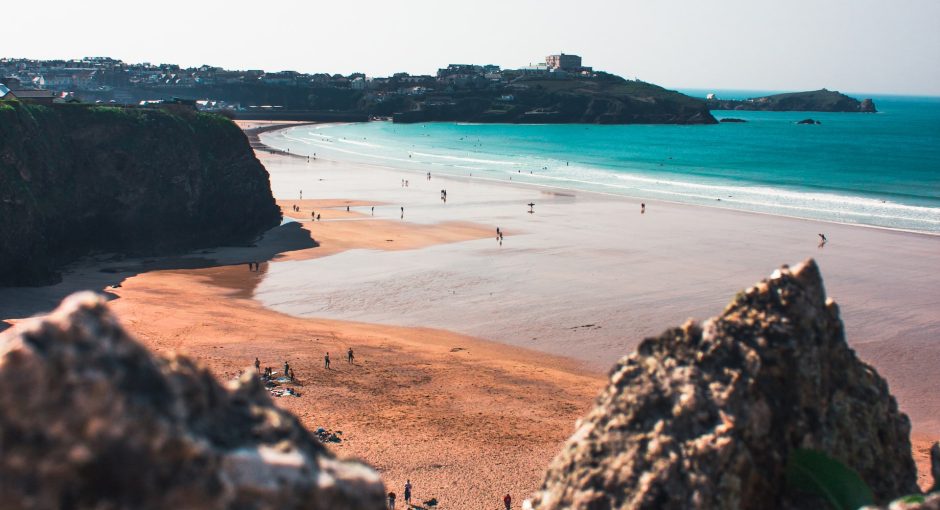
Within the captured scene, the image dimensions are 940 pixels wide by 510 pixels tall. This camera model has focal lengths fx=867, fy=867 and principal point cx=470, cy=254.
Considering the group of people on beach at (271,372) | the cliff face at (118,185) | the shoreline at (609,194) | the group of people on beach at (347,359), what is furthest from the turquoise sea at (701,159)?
the group of people on beach at (271,372)

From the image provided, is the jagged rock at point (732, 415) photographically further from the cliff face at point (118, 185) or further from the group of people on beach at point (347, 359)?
the cliff face at point (118, 185)

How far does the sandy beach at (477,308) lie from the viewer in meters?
22.9

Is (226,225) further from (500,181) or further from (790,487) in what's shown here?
(790,487)

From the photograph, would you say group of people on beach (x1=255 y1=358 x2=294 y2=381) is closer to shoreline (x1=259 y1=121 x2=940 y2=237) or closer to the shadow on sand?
the shadow on sand

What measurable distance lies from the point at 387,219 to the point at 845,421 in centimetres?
5239

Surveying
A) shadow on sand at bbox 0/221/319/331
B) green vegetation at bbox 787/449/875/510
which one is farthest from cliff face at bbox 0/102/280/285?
green vegetation at bbox 787/449/875/510

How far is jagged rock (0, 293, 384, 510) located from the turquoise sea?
59024mm

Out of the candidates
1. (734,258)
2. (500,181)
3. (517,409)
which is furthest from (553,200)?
(517,409)

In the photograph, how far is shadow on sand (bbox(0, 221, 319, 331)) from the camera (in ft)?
110

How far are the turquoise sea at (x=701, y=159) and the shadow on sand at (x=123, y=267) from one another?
33.8 m

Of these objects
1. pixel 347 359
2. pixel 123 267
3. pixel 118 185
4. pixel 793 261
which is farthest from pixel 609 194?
pixel 347 359

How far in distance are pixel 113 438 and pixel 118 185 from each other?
145ft

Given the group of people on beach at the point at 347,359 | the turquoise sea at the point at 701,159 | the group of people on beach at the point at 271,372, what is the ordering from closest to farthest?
the group of people on beach at the point at 271,372 → the group of people on beach at the point at 347,359 → the turquoise sea at the point at 701,159

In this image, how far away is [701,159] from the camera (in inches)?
4469
